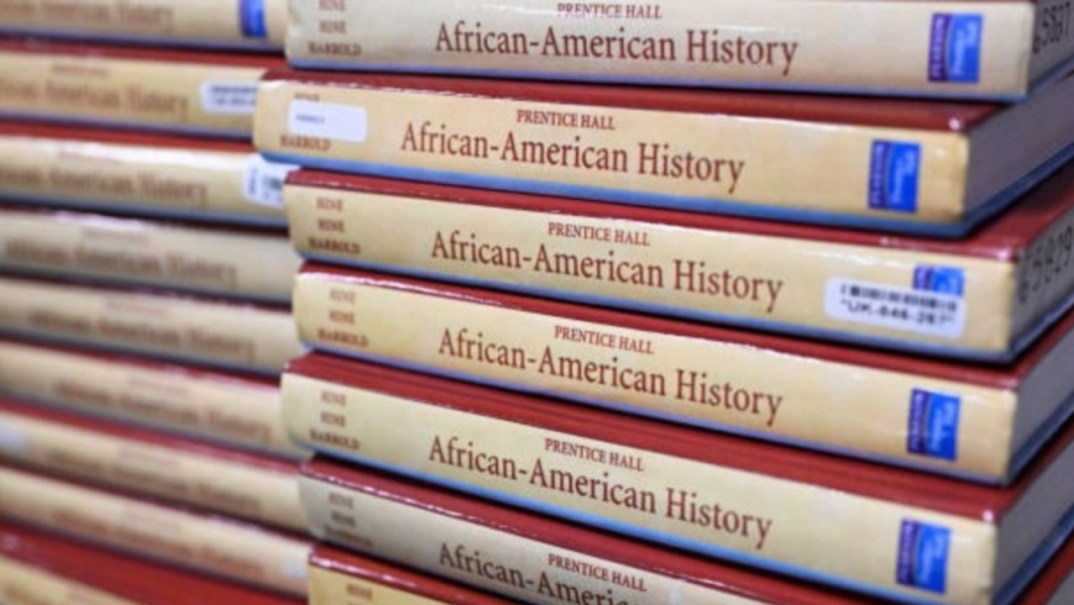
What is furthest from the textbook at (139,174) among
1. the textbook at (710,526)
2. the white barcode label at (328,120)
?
the textbook at (710,526)

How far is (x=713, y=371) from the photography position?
68 cm

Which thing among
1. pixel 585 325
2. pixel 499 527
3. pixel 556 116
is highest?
pixel 556 116

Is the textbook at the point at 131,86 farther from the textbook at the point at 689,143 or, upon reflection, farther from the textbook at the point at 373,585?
the textbook at the point at 373,585

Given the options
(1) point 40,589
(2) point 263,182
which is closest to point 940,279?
(2) point 263,182

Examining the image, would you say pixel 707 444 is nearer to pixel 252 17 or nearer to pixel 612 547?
pixel 612 547

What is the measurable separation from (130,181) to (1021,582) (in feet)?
2.13

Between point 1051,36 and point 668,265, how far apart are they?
207 millimetres

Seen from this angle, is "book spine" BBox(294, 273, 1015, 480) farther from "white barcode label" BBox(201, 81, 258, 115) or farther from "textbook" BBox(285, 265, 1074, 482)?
"white barcode label" BBox(201, 81, 258, 115)

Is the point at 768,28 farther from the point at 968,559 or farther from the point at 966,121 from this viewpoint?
the point at 968,559

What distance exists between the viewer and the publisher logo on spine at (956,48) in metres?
0.59

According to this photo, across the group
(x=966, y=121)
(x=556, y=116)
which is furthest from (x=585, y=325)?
(x=966, y=121)

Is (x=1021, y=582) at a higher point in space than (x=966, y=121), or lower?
lower

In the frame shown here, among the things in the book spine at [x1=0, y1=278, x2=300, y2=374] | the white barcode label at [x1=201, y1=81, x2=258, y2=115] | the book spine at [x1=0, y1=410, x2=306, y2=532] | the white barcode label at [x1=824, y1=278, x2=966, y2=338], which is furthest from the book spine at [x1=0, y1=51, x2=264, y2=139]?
the white barcode label at [x1=824, y1=278, x2=966, y2=338]

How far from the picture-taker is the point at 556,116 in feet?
2.31
